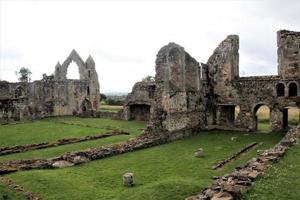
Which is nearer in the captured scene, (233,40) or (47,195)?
(47,195)

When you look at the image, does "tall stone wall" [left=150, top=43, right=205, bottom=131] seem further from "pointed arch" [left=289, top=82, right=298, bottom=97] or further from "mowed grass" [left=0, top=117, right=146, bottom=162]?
"pointed arch" [left=289, top=82, right=298, bottom=97]

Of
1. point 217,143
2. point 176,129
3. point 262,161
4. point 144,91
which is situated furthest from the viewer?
point 144,91

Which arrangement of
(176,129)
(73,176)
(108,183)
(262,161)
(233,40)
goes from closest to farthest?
(262,161) < (108,183) < (73,176) < (176,129) < (233,40)

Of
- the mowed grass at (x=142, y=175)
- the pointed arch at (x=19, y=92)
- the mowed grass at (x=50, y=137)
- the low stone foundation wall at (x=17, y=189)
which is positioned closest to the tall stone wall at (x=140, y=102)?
the mowed grass at (x=50, y=137)

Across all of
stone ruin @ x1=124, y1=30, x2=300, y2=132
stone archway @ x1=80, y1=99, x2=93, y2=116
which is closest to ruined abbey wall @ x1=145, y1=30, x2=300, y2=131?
stone ruin @ x1=124, y1=30, x2=300, y2=132

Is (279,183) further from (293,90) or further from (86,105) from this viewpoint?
(86,105)

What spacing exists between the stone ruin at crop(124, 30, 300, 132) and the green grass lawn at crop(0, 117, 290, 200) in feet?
9.96

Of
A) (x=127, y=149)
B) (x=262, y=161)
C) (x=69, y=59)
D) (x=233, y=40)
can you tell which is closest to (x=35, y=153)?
(x=127, y=149)

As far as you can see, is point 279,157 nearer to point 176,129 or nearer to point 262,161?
point 262,161

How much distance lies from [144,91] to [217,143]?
57.7ft

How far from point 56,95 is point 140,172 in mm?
32596

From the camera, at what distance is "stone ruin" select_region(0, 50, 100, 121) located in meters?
42.7

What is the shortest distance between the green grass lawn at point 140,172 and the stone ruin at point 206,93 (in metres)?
3.41

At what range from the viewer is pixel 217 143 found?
26969 mm
